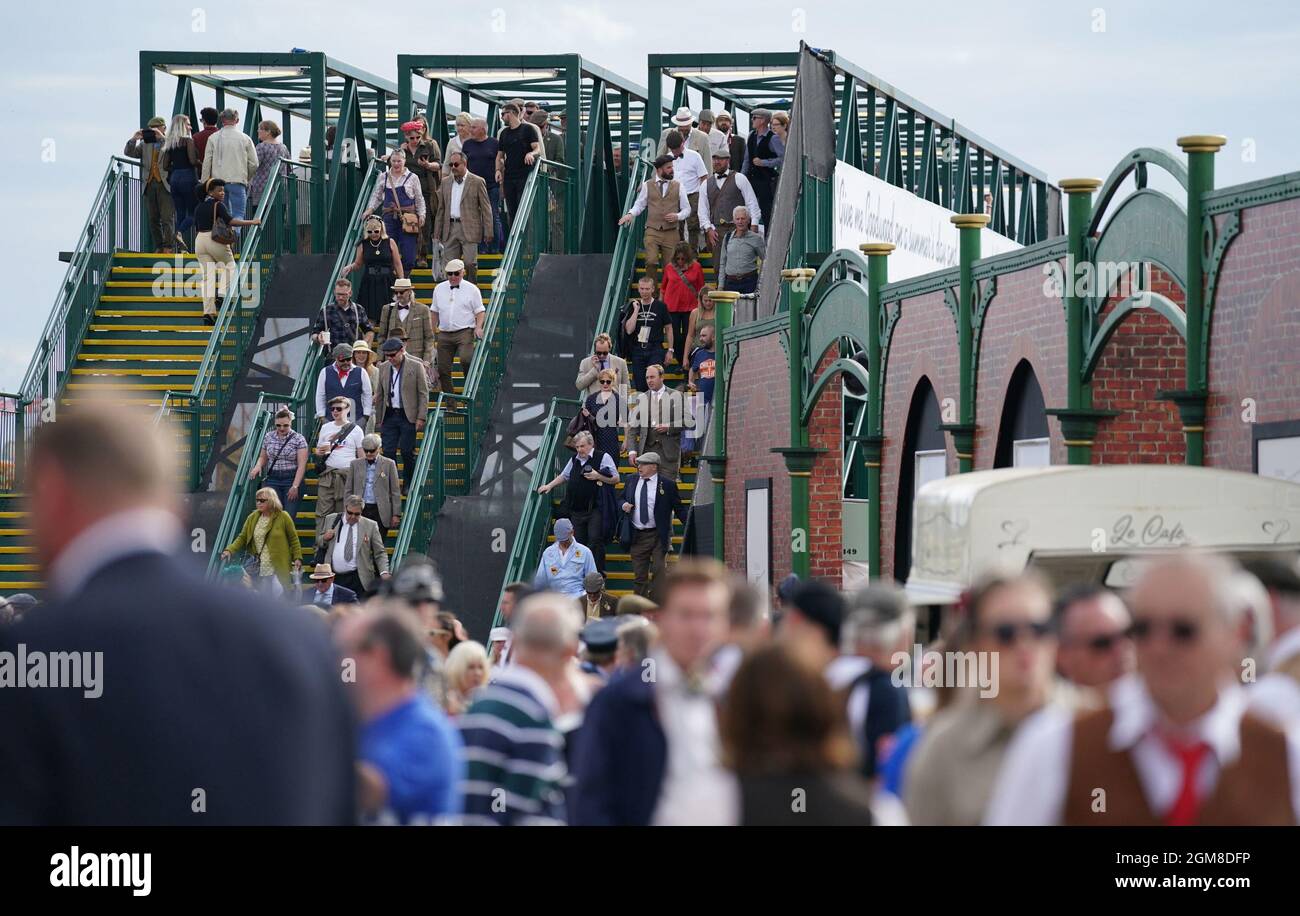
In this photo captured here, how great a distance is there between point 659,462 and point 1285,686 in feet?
59.5

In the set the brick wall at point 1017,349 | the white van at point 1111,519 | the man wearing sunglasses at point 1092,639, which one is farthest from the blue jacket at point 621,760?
the brick wall at point 1017,349

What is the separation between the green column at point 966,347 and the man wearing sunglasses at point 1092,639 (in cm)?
1309

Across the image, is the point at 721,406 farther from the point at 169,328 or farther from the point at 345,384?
the point at 169,328

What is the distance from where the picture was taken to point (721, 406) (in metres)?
25.8

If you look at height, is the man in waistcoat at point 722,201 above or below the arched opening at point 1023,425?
above

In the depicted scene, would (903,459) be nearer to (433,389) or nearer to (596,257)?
(433,389)

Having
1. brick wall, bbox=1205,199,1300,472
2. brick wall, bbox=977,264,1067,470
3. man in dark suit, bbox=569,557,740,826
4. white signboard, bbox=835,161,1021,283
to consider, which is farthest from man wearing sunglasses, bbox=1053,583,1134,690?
white signboard, bbox=835,161,1021,283

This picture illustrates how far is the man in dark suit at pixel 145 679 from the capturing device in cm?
400

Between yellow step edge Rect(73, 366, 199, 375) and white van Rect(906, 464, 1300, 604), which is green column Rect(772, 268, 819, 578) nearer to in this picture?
yellow step edge Rect(73, 366, 199, 375)

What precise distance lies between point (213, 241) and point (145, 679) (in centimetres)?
2656

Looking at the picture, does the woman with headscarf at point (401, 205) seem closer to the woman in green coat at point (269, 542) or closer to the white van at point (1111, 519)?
the woman in green coat at point (269, 542)

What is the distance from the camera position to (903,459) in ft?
69.5

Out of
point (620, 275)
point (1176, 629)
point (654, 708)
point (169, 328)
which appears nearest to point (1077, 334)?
point (654, 708)

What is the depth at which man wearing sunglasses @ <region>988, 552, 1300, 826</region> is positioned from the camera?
5043mm
